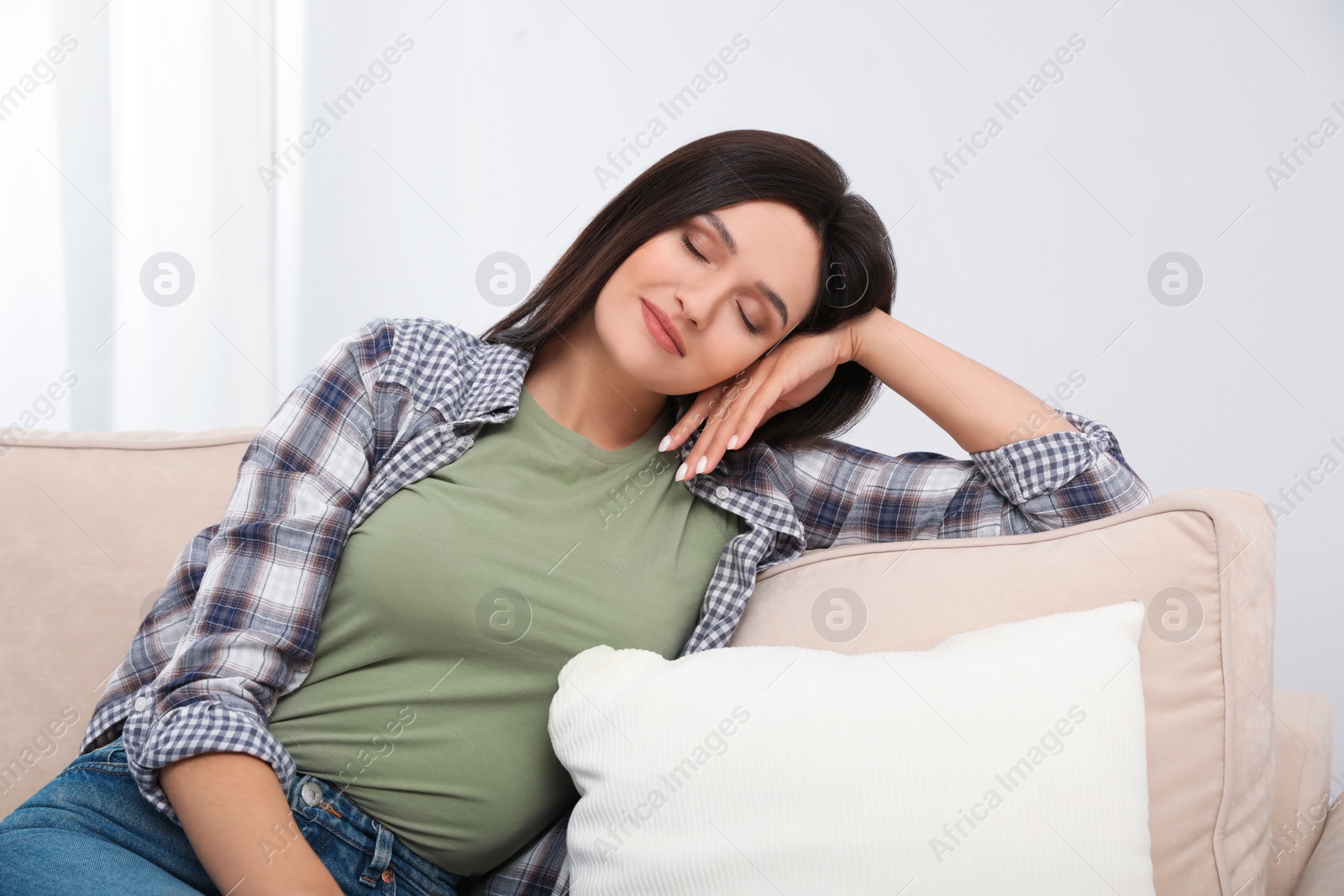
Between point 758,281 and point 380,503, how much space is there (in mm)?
545

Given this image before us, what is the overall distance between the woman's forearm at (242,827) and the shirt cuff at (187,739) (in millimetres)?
15

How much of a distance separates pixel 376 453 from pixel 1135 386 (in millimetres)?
1392

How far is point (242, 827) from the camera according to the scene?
0.90 meters

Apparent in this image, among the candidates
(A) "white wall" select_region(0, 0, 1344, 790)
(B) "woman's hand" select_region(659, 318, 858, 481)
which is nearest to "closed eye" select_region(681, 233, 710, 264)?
(B) "woman's hand" select_region(659, 318, 858, 481)

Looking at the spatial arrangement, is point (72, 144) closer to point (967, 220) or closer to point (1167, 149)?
point (967, 220)

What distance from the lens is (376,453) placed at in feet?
3.86

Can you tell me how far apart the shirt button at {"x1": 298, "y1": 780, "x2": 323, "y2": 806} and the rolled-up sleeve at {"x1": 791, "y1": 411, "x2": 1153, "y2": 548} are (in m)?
0.70

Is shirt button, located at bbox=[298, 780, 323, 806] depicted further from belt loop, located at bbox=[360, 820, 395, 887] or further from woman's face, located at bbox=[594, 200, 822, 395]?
woman's face, located at bbox=[594, 200, 822, 395]

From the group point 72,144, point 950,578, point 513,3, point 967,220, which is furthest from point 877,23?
point 72,144

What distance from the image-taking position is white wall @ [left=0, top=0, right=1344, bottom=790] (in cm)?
163

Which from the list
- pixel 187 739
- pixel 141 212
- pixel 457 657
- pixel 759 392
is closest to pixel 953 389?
pixel 759 392

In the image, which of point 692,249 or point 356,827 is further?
point 692,249

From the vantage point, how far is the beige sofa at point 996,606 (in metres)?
0.95

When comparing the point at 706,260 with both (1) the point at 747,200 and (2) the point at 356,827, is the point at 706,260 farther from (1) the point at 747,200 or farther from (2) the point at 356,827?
(2) the point at 356,827
